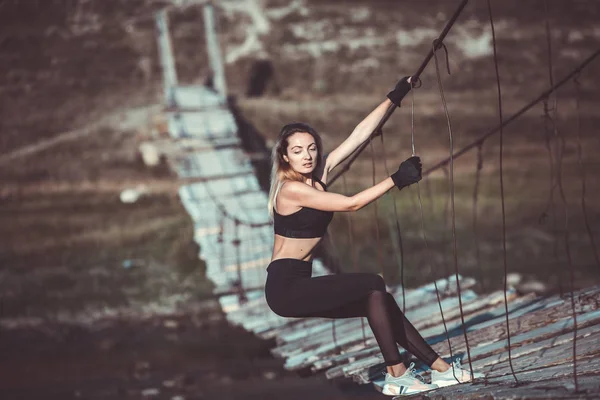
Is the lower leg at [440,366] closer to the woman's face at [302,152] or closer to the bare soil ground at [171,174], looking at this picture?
the woman's face at [302,152]

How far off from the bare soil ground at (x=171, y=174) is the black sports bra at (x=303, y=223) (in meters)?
3.04

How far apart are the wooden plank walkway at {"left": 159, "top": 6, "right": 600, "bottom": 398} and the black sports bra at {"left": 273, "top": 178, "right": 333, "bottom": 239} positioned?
0.74 metres

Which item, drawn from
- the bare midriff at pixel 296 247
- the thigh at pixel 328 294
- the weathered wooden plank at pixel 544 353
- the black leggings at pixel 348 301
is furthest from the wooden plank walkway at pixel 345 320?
the bare midriff at pixel 296 247

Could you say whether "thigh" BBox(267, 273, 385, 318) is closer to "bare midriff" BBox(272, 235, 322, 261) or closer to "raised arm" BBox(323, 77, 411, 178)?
"bare midriff" BBox(272, 235, 322, 261)

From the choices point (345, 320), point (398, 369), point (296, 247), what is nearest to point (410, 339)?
point (398, 369)

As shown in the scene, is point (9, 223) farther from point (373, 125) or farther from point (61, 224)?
point (373, 125)

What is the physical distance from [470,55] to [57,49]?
6258mm

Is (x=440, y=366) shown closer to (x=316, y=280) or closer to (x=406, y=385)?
(x=406, y=385)

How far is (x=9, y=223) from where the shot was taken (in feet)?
26.8

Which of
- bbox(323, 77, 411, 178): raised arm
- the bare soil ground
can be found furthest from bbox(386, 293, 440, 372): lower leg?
the bare soil ground

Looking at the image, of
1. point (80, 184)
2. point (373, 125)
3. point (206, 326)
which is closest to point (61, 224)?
point (80, 184)

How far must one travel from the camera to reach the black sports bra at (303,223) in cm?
245

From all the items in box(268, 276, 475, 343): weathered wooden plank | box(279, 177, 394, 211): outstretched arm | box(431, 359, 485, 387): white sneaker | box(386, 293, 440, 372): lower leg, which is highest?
box(279, 177, 394, 211): outstretched arm

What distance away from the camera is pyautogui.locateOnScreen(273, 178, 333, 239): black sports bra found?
8.04 feet
